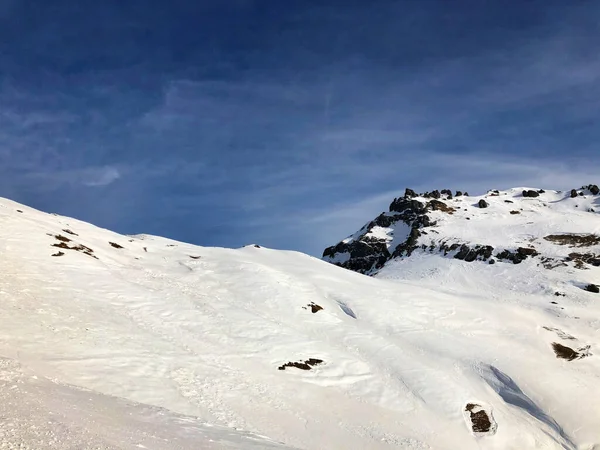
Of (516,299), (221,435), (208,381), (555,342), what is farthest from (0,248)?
(516,299)

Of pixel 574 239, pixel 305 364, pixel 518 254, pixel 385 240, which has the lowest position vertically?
pixel 305 364

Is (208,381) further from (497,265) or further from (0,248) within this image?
(497,265)

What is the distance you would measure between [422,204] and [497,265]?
40.5 meters

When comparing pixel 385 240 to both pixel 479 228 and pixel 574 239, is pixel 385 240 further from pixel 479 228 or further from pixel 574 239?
pixel 574 239

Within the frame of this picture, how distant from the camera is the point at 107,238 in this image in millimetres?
54094

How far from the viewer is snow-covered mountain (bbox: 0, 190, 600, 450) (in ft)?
58.3

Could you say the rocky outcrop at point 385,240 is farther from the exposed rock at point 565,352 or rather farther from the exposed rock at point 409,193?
the exposed rock at point 565,352

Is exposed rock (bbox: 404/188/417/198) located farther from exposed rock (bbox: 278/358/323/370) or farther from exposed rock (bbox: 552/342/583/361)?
exposed rock (bbox: 278/358/323/370)

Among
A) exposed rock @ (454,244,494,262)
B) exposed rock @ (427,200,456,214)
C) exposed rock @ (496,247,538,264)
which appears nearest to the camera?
exposed rock @ (496,247,538,264)

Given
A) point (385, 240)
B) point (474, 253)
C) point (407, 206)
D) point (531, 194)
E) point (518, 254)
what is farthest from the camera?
point (531, 194)

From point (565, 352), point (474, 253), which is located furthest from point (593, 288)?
point (565, 352)

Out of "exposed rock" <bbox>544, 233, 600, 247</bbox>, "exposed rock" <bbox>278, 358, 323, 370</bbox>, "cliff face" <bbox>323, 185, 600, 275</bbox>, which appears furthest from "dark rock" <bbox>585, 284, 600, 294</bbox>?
"exposed rock" <bbox>278, 358, 323, 370</bbox>

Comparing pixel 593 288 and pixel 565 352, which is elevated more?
pixel 593 288

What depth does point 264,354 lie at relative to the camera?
31.1 metres
